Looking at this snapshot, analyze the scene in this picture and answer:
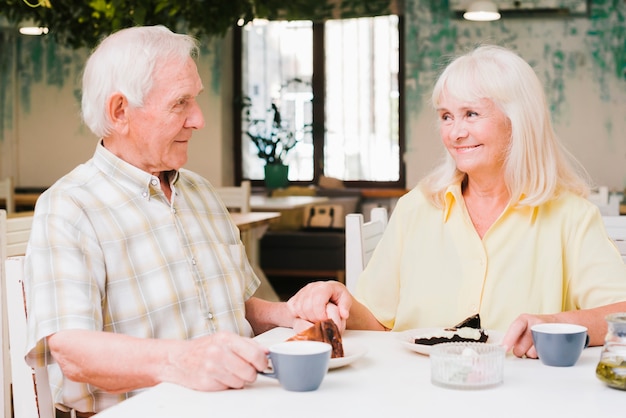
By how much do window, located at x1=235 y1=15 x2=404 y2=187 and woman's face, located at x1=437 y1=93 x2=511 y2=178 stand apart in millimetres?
6176

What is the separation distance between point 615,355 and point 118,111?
107 cm

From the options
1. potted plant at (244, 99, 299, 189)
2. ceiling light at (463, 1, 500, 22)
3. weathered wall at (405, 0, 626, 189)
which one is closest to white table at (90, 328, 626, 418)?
ceiling light at (463, 1, 500, 22)

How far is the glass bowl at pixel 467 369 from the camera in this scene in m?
1.29

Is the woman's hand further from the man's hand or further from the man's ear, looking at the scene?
the man's ear

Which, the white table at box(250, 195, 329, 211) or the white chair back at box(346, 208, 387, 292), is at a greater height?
the white chair back at box(346, 208, 387, 292)

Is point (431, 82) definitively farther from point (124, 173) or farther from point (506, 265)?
point (124, 173)

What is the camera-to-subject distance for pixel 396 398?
4.13 ft

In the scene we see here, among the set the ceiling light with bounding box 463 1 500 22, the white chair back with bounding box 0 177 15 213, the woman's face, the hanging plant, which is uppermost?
the ceiling light with bounding box 463 1 500 22

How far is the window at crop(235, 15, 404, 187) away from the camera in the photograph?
8195 mm

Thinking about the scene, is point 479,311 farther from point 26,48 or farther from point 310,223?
point 26,48

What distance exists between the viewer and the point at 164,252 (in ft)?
5.81

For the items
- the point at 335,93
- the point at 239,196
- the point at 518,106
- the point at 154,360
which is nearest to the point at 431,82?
the point at 335,93

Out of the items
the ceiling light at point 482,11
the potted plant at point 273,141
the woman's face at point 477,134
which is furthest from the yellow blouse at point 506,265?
the potted plant at point 273,141

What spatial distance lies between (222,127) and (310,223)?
1.69 metres
